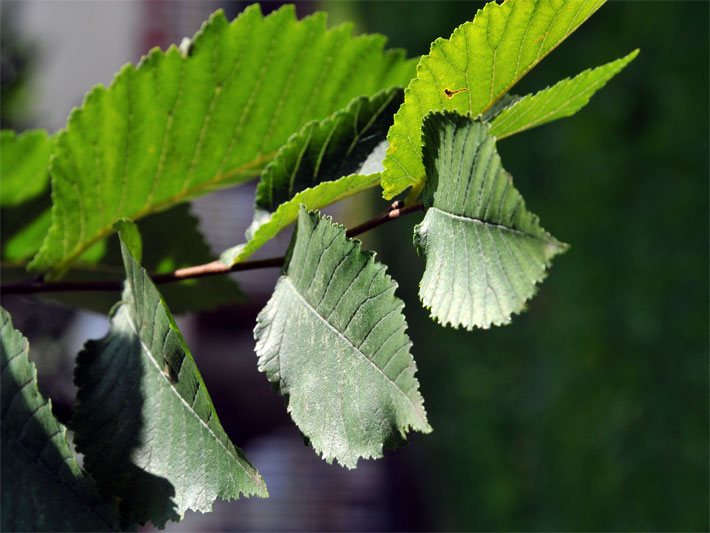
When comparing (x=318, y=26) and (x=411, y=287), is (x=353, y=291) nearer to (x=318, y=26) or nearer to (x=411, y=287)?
(x=318, y=26)

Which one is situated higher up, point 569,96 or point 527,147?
point 569,96

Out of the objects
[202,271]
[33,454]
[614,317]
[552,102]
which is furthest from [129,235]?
[614,317]

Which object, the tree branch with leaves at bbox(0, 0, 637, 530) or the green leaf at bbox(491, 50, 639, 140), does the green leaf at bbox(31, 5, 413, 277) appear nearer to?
the tree branch with leaves at bbox(0, 0, 637, 530)

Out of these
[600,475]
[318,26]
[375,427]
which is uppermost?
[318,26]

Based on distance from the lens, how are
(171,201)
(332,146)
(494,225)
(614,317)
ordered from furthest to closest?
1. (614,317)
2. (171,201)
3. (332,146)
4. (494,225)

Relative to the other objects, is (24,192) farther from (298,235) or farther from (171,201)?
(298,235)

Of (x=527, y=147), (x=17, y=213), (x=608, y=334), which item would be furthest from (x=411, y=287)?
(x=17, y=213)

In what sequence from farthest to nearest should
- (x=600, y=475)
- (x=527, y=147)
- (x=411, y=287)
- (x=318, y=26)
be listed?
(x=411, y=287), (x=527, y=147), (x=600, y=475), (x=318, y=26)
